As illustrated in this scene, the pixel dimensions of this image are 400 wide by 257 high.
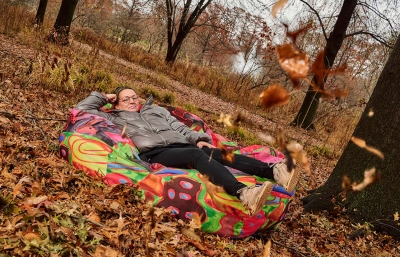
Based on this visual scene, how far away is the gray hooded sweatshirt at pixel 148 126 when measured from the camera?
336 cm

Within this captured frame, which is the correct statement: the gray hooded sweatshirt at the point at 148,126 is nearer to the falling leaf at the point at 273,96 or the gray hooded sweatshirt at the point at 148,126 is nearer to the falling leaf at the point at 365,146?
the falling leaf at the point at 365,146

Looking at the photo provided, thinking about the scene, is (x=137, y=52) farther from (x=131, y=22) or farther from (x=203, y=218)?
(x=203, y=218)

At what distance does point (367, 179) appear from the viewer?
3.10 meters

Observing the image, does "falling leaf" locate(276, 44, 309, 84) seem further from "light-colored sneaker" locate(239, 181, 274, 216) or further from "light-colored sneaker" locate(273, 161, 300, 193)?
"light-colored sneaker" locate(273, 161, 300, 193)

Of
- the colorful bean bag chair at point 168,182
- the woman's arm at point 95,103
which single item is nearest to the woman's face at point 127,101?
the woman's arm at point 95,103

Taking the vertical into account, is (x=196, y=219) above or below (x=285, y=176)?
below

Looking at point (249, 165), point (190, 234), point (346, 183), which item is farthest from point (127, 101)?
point (346, 183)

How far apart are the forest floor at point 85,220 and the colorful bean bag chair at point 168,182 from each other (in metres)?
0.10

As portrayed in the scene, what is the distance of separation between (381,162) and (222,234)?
1.62 meters

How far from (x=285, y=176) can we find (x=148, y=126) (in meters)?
1.56

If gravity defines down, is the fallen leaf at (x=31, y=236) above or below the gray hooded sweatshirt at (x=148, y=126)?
below

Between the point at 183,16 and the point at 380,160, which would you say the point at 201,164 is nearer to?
the point at 380,160

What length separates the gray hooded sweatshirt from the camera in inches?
132

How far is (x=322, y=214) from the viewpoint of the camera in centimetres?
332
